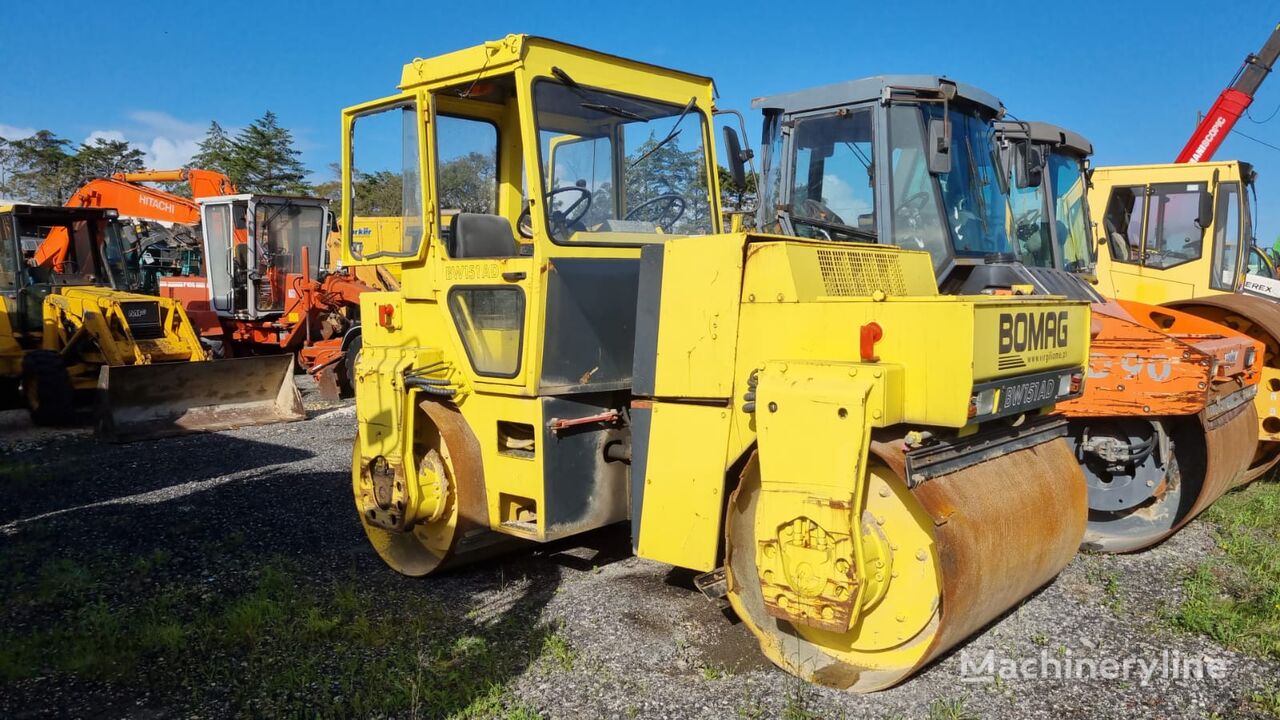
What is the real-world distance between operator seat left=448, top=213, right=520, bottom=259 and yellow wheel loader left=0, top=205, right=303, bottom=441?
5.83 metres

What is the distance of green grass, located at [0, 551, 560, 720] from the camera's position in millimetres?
3584

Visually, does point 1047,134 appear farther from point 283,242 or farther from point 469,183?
point 283,242

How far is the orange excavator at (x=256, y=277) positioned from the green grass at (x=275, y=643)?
23.7 ft

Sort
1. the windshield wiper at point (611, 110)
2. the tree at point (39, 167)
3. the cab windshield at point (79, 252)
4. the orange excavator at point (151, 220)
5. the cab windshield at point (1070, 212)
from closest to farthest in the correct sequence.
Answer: the windshield wiper at point (611, 110) < the cab windshield at point (1070, 212) < the cab windshield at point (79, 252) < the orange excavator at point (151, 220) < the tree at point (39, 167)

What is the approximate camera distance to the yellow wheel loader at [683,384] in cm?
321

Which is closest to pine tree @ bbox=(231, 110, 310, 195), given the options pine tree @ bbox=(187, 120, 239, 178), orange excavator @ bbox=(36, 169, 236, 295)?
pine tree @ bbox=(187, 120, 239, 178)

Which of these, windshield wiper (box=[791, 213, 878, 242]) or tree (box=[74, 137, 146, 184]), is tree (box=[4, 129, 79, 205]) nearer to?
tree (box=[74, 137, 146, 184])

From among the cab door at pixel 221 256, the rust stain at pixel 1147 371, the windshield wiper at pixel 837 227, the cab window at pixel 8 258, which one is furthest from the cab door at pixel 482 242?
the cab door at pixel 221 256

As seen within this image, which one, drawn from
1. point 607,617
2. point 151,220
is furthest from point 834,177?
point 151,220

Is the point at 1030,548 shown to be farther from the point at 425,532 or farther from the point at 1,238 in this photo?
the point at 1,238

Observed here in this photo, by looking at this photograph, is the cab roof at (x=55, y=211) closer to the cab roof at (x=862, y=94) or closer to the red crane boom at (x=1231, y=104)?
the cab roof at (x=862, y=94)

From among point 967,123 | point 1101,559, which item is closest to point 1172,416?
point 1101,559

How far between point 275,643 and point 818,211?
14.0 feet

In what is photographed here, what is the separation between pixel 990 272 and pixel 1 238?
1070 cm
